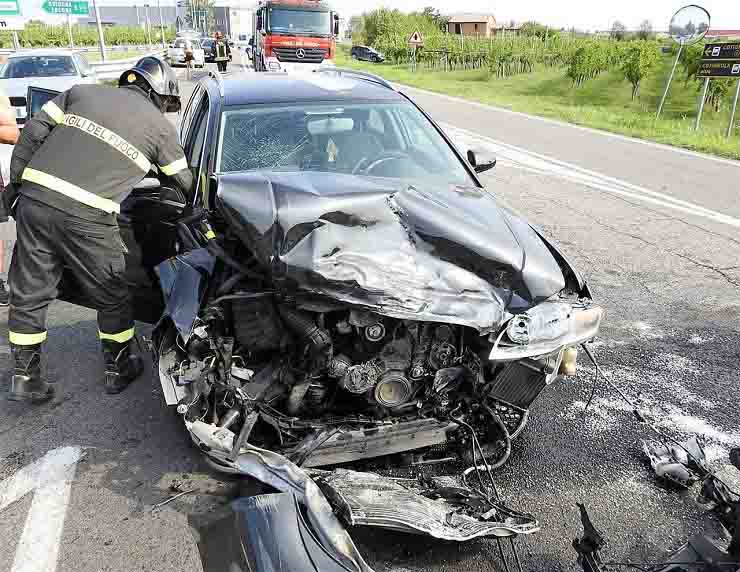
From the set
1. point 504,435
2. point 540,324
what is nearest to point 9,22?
point 504,435

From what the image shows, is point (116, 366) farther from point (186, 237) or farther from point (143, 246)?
point (186, 237)

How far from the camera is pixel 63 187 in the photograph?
337cm

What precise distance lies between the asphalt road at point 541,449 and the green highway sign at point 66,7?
89.6 ft

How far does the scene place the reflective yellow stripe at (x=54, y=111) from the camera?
136 inches

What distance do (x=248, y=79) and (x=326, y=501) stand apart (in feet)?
10.8

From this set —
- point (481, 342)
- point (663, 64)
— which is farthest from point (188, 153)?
point (663, 64)

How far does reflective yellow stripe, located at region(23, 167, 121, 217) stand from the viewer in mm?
3357

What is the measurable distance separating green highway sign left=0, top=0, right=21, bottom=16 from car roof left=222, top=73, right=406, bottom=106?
19.3 m

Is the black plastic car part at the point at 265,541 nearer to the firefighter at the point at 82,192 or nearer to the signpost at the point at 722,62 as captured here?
the firefighter at the point at 82,192

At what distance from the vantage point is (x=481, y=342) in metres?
2.61

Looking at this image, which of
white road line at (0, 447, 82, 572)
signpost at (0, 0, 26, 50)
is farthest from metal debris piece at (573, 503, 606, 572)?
signpost at (0, 0, 26, 50)

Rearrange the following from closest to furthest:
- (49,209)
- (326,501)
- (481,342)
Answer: (326,501)
(481,342)
(49,209)

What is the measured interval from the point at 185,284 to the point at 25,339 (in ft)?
4.80

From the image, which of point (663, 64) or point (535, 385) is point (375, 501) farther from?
point (663, 64)
